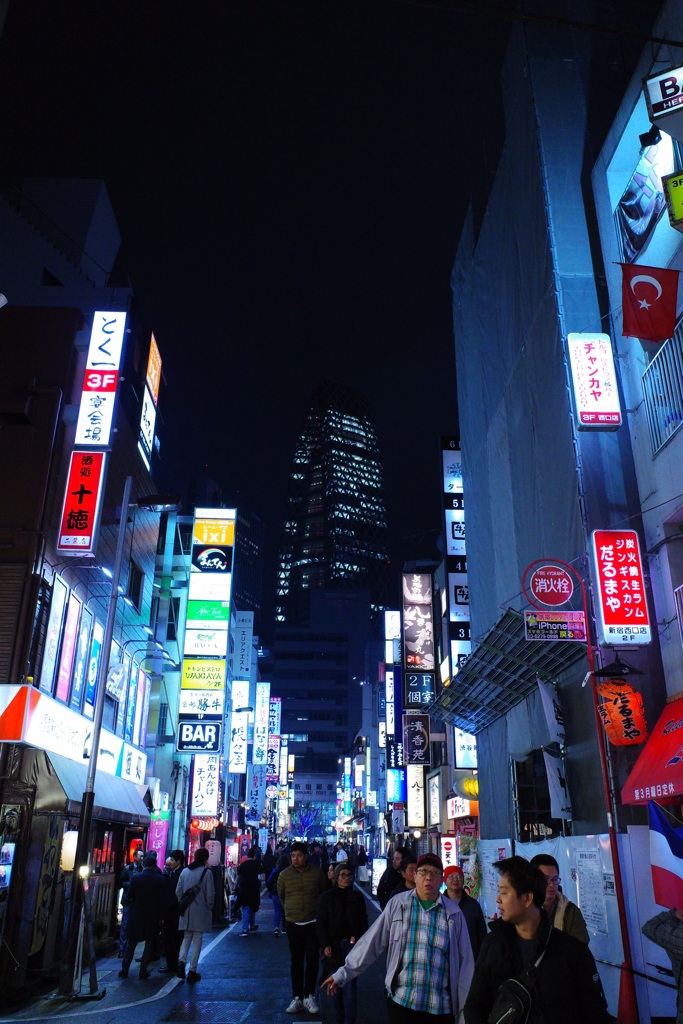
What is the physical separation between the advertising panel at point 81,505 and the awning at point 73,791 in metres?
3.69

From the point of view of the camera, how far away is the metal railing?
11828 mm

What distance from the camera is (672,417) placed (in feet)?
39.2

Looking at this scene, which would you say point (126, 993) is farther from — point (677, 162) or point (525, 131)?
point (525, 131)

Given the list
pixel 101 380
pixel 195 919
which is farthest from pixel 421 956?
pixel 101 380

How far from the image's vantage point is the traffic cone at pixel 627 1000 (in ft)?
32.9

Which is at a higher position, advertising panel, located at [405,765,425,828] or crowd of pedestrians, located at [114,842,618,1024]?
advertising panel, located at [405,765,425,828]

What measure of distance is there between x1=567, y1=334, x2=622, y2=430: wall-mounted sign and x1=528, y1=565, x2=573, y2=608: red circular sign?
241 centimetres

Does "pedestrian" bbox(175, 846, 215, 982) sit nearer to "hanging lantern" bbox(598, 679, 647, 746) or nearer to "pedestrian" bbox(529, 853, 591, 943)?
"hanging lantern" bbox(598, 679, 647, 746)

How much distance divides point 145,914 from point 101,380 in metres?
9.96

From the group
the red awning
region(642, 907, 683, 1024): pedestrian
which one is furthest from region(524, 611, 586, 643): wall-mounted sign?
region(642, 907, 683, 1024): pedestrian

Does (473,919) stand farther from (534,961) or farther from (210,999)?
(534,961)

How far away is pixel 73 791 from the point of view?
14.7 metres

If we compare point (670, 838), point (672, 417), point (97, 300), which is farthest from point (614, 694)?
point (97, 300)

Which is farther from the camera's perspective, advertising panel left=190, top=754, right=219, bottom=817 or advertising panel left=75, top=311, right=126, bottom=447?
advertising panel left=190, top=754, right=219, bottom=817
